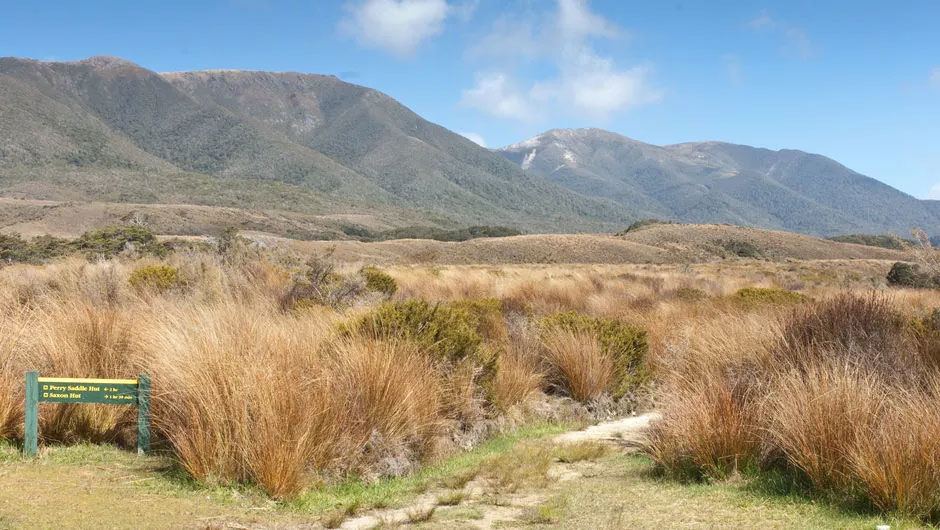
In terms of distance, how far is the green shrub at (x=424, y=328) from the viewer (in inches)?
316

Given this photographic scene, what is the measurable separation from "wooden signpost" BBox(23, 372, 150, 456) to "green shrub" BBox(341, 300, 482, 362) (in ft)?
7.75

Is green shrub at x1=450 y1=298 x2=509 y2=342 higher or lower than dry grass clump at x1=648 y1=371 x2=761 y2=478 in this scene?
higher

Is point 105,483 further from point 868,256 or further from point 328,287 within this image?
point 868,256

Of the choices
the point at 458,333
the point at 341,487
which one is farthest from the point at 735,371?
the point at 341,487

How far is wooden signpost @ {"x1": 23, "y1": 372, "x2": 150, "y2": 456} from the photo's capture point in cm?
598

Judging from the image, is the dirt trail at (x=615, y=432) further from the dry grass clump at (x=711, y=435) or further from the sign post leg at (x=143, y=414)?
the sign post leg at (x=143, y=414)

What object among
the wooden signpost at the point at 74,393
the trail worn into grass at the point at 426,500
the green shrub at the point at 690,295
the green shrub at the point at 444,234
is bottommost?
the trail worn into grass at the point at 426,500

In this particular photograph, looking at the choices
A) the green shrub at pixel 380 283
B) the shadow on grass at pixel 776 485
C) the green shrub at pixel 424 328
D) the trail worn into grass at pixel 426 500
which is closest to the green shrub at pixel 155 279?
the green shrub at pixel 380 283

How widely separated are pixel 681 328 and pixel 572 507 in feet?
20.9

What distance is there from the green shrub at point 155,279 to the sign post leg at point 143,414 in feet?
21.3

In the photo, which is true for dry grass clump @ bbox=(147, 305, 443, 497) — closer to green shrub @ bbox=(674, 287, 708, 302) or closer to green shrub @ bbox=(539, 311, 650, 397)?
green shrub @ bbox=(539, 311, 650, 397)

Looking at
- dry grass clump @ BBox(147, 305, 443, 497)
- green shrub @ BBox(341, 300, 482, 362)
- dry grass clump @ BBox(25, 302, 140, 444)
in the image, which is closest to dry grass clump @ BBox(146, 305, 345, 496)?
dry grass clump @ BBox(147, 305, 443, 497)

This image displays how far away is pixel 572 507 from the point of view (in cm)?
531

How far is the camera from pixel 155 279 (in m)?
13.1
